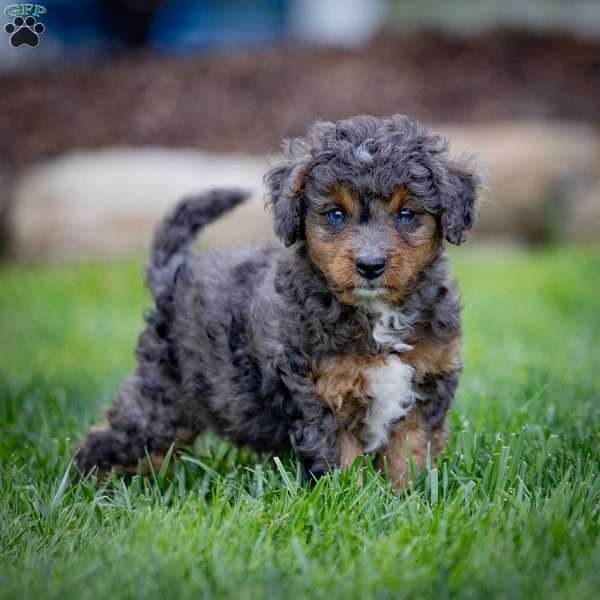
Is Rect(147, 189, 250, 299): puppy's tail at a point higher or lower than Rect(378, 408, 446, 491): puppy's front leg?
higher

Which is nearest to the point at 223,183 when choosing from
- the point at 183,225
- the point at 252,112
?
the point at 252,112

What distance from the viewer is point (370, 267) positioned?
385cm

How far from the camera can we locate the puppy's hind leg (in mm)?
4648

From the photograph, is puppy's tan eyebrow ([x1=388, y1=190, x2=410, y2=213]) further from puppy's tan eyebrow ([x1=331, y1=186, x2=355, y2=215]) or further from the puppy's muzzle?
the puppy's muzzle

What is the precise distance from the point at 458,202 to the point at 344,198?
0.50 metres

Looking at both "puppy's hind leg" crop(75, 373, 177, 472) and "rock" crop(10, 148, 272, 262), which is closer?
"puppy's hind leg" crop(75, 373, 177, 472)

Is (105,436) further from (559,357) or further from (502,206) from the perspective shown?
(502,206)

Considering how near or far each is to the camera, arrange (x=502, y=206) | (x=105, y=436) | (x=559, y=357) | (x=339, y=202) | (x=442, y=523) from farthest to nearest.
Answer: (x=502, y=206), (x=559, y=357), (x=105, y=436), (x=339, y=202), (x=442, y=523)

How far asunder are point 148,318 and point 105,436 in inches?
24.6

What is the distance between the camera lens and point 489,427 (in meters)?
4.78

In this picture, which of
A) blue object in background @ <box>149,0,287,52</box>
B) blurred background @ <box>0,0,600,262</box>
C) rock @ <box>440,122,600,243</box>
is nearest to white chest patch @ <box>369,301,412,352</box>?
blurred background @ <box>0,0,600,262</box>

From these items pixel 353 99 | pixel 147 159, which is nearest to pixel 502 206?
pixel 353 99

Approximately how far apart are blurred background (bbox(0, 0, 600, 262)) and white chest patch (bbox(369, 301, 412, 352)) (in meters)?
6.57

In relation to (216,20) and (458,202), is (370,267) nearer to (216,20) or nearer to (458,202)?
(458,202)
